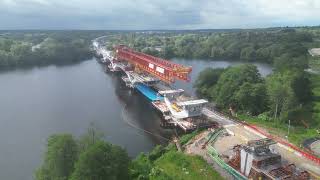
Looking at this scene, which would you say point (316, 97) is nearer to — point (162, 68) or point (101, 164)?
point (162, 68)

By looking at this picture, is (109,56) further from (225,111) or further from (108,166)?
(108,166)

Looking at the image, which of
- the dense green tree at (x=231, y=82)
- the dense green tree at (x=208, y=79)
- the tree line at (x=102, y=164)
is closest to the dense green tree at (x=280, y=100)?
→ the dense green tree at (x=231, y=82)

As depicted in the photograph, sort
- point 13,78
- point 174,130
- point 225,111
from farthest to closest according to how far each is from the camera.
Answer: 1. point 13,78
2. point 225,111
3. point 174,130

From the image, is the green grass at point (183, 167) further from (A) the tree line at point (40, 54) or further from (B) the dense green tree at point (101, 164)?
(A) the tree line at point (40, 54)

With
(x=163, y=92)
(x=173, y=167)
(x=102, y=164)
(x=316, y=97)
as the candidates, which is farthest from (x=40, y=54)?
(x=102, y=164)

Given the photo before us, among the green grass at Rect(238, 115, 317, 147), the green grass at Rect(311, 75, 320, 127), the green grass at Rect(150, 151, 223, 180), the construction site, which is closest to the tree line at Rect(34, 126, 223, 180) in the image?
the green grass at Rect(150, 151, 223, 180)

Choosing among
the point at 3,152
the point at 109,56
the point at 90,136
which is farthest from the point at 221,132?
the point at 109,56

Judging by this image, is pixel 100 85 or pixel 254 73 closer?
pixel 254 73
